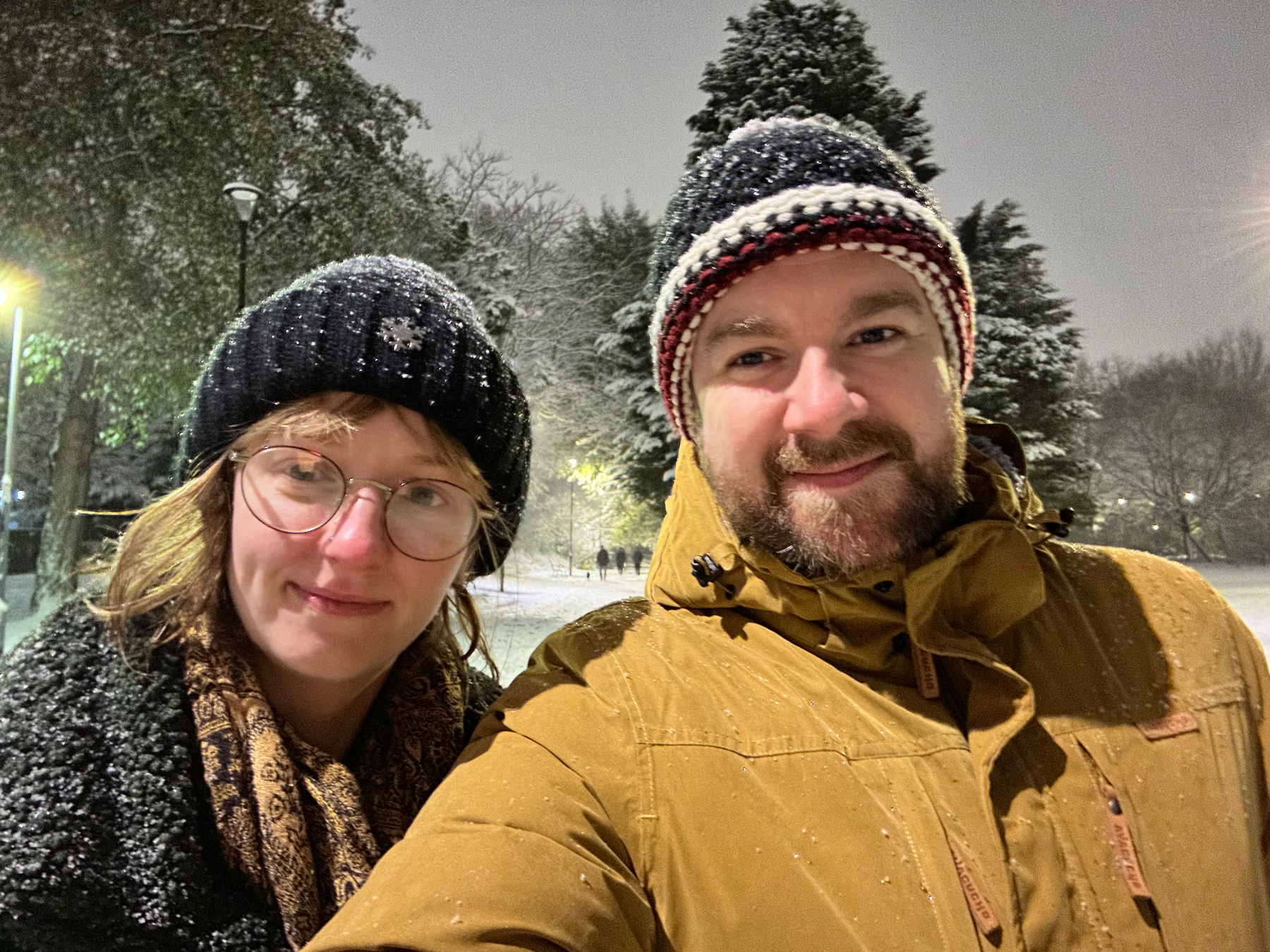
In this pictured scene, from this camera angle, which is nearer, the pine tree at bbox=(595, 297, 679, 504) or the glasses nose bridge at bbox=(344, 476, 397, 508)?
the glasses nose bridge at bbox=(344, 476, 397, 508)

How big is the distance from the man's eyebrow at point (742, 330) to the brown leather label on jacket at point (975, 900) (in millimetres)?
1084

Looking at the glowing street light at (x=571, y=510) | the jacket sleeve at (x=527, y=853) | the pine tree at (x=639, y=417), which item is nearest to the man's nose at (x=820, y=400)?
the jacket sleeve at (x=527, y=853)

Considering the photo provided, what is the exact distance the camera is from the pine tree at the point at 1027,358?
980 centimetres

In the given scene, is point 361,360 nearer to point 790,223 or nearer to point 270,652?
point 270,652

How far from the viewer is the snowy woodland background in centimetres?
803

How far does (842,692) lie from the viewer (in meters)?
1.34

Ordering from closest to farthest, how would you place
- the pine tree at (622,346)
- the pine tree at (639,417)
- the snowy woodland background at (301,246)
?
the snowy woodland background at (301,246)
the pine tree at (639,417)
the pine tree at (622,346)

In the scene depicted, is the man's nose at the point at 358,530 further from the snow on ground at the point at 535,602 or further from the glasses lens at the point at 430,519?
the snow on ground at the point at 535,602

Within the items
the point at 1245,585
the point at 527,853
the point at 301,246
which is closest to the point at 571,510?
the point at 301,246

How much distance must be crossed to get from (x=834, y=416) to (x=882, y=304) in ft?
1.04

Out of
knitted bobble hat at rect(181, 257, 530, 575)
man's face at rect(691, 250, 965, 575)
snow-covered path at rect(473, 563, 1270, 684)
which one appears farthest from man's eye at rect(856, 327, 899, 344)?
snow-covered path at rect(473, 563, 1270, 684)

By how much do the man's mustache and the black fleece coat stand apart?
1366mm

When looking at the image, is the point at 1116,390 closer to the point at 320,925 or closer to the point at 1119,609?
the point at 1119,609

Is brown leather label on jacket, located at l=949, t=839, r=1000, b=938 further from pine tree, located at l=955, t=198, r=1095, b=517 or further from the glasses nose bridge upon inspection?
pine tree, located at l=955, t=198, r=1095, b=517
